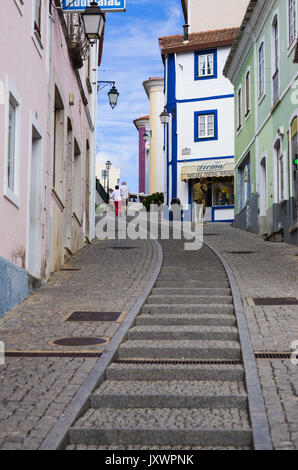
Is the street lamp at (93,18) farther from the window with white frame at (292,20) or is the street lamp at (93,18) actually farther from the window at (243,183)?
the window at (243,183)

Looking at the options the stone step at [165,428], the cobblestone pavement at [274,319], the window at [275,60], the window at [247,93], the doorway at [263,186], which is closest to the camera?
the stone step at [165,428]

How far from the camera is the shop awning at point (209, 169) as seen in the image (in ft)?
115

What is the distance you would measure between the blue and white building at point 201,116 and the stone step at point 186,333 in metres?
26.3

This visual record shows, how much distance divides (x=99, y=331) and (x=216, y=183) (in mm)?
27782

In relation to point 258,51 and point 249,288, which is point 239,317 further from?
point 258,51

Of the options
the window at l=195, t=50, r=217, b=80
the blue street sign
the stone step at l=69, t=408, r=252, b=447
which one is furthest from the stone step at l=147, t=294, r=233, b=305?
the window at l=195, t=50, r=217, b=80

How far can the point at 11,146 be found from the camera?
10492mm

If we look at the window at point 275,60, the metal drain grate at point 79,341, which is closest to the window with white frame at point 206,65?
the window at point 275,60

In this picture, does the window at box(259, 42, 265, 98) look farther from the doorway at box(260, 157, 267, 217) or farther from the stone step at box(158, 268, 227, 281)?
the stone step at box(158, 268, 227, 281)

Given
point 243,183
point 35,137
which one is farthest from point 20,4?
point 243,183

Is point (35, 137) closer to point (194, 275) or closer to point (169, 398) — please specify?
point (194, 275)

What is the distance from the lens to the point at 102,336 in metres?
8.52
